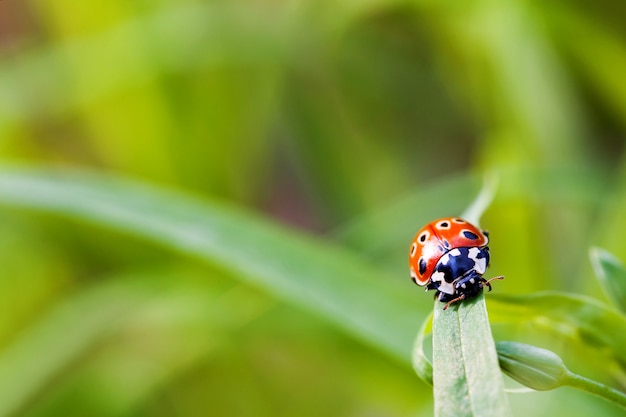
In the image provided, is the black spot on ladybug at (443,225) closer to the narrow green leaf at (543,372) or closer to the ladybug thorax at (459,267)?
the ladybug thorax at (459,267)

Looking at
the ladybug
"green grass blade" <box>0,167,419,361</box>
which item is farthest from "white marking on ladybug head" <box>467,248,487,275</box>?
"green grass blade" <box>0,167,419,361</box>

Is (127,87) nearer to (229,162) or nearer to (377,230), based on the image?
(229,162)

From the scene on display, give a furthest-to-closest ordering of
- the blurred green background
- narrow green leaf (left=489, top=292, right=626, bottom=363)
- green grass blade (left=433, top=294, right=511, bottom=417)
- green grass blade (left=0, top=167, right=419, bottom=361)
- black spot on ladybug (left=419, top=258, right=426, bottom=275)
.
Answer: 1. the blurred green background
2. green grass blade (left=0, top=167, right=419, bottom=361)
3. black spot on ladybug (left=419, top=258, right=426, bottom=275)
4. narrow green leaf (left=489, top=292, right=626, bottom=363)
5. green grass blade (left=433, top=294, right=511, bottom=417)

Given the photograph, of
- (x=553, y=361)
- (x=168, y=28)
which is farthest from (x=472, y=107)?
(x=553, y=361)

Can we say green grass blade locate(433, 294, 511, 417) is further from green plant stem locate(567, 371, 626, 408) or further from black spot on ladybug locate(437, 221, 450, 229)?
black spot on ladybug locate(437, 221, 450, 229)

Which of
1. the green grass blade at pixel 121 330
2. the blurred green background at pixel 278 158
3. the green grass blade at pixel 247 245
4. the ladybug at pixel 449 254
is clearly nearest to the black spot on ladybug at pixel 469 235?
the ladybug at pixel 449 254

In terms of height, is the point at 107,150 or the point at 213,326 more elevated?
the point at 107,150
